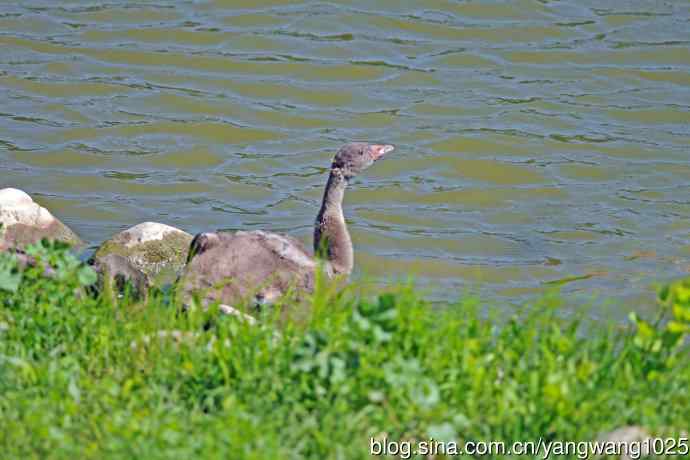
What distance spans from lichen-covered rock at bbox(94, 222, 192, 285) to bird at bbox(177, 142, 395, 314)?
1015 mm

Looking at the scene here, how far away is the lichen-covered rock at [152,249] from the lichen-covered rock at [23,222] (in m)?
0.42

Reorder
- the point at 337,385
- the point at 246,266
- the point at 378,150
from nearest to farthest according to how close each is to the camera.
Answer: the point at 337,385, the point at 246,266, the point at 378,150

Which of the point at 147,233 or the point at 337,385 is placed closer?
the point at 337,385

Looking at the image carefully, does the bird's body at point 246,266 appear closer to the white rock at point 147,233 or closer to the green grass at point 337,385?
the white rock at point 147,233

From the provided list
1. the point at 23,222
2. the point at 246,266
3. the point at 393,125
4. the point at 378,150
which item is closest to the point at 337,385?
the point at 246,266

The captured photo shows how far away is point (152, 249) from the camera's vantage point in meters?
8.86

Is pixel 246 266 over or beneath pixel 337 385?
beneath

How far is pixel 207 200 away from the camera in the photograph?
10.9 m

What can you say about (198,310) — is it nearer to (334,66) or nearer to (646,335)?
(646,335)

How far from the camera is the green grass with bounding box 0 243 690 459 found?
4836mm

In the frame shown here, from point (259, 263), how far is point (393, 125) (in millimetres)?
4939

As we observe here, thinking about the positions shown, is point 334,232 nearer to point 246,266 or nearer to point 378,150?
point 378,150

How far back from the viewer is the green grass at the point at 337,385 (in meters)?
4.84

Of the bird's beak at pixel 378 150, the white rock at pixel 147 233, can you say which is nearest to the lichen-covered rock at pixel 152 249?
the white rock at pixel 147 233
